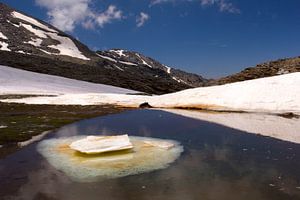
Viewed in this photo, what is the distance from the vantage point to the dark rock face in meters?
105

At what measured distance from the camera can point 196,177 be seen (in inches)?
624

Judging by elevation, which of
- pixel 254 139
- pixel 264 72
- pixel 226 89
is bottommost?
pixel 254 139

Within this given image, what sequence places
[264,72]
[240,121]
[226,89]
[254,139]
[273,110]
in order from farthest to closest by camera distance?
1. [264,72]
2. [226,89]
3. [273,110]
4. [240,121]
5. [254,139]

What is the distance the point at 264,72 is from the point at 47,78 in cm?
5949

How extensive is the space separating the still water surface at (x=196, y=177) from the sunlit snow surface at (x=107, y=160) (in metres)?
0.51

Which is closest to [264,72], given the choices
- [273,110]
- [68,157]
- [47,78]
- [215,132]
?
[47,78]

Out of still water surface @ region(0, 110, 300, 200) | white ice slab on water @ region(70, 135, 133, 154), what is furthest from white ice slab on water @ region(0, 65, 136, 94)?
still water surface @ region(0, 110, 300, 200)

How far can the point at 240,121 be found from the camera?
3491cm

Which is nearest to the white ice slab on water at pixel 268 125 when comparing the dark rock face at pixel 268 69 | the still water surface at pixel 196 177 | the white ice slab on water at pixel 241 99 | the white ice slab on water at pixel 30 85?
the still water surface at pixel 196 177

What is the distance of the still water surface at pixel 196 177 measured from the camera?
13852mm

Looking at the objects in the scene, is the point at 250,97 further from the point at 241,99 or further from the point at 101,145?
the point at 101,145

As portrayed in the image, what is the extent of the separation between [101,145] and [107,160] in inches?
93.1

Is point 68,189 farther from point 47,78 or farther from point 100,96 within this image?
point 47,78

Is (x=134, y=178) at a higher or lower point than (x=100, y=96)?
lower
